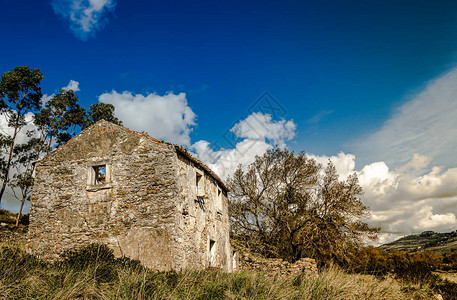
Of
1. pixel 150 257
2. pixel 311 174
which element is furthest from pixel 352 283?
pixel 311 174

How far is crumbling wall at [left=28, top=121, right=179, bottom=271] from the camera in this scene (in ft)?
33.0

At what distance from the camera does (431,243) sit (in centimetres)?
4744

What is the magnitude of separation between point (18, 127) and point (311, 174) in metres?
24.0

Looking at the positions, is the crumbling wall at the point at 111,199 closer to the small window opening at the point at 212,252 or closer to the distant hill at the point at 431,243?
the small window opening at the point at 212,252

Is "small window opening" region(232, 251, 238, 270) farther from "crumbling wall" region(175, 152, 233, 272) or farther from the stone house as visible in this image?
the stone house

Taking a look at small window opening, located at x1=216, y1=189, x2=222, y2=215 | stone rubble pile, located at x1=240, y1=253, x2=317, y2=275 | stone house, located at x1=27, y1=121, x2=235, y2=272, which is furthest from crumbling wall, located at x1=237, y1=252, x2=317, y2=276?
stone house, located at x1=27, y1=121, x2=235, y2=272

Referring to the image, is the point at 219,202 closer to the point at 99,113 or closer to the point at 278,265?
the point at 278,265

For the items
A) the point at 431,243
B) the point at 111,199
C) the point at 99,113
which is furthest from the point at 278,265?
the point at 431,243

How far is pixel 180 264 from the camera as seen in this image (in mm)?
10023

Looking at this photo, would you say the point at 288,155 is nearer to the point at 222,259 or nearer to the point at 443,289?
the point at 222,259

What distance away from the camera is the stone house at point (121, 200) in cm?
1007

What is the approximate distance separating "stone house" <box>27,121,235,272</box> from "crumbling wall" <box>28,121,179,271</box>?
0.03 m

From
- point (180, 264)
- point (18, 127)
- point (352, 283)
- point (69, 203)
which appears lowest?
point (352, 283)

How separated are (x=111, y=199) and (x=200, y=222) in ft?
12.4
